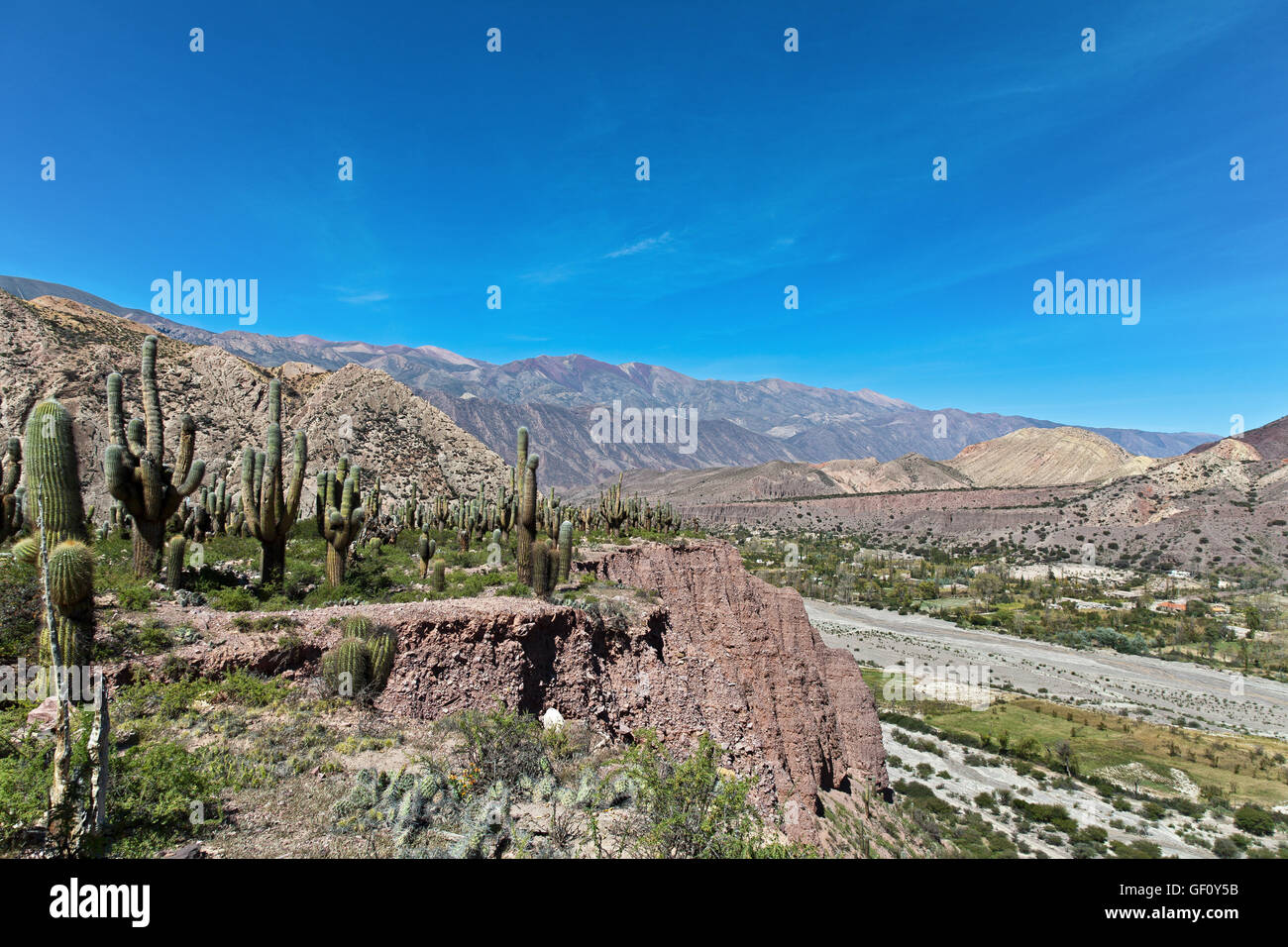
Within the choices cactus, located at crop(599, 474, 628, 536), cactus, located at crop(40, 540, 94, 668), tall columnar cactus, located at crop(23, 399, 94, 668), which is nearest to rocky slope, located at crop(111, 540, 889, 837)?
cactus, located at crop(40, 540, 94, 668)

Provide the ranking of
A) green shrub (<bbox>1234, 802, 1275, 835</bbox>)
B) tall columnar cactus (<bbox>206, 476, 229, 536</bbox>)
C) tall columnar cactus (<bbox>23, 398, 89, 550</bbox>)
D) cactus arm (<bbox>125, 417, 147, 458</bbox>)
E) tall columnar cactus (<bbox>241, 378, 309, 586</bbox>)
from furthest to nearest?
green shrub (<bbox>1234, 802, 1275, 835</bbox>)
tall columnar cactus (<bbox>206, 476, 229, 536</bbox>)
tall columnar cactus (<bbox>241, 378, 309, 586</bbox>)
cactus arm (<bbox>125, 417, 147, 458</bbox>)
tall columnar cactus (<bbox>23, 398, 89, 550</bbox>)

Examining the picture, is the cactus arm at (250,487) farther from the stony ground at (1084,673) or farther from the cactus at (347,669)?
the stony ground at (1084,673)

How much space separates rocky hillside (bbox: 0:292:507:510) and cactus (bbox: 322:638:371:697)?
37.3 m

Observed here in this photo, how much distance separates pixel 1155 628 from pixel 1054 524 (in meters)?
47.8

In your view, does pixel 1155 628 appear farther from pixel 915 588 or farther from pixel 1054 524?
pixel 1054 524

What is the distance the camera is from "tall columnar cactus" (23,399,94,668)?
23.2 ft

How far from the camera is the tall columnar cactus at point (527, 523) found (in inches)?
558

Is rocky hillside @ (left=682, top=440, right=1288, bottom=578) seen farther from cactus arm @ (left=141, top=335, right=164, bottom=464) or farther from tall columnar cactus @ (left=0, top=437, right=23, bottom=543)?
tall columnar cactus @ (left=0, top=437, right=23, bottom=543)

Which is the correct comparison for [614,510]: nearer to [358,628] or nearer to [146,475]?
[146,475]

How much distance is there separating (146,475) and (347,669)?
6.35 meters

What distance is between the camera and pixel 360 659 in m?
8.42

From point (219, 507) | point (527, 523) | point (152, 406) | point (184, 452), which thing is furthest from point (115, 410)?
point (219, 507)

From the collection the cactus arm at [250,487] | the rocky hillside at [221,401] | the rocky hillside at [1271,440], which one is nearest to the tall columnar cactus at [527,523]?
the cactus arm at [250,487]

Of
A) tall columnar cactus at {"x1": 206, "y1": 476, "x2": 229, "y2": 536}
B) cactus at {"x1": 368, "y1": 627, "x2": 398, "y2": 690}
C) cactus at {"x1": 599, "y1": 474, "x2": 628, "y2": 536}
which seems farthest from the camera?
cactus at {"x1": 599, "y1": 474, "x2": 628, "y2": 536}
